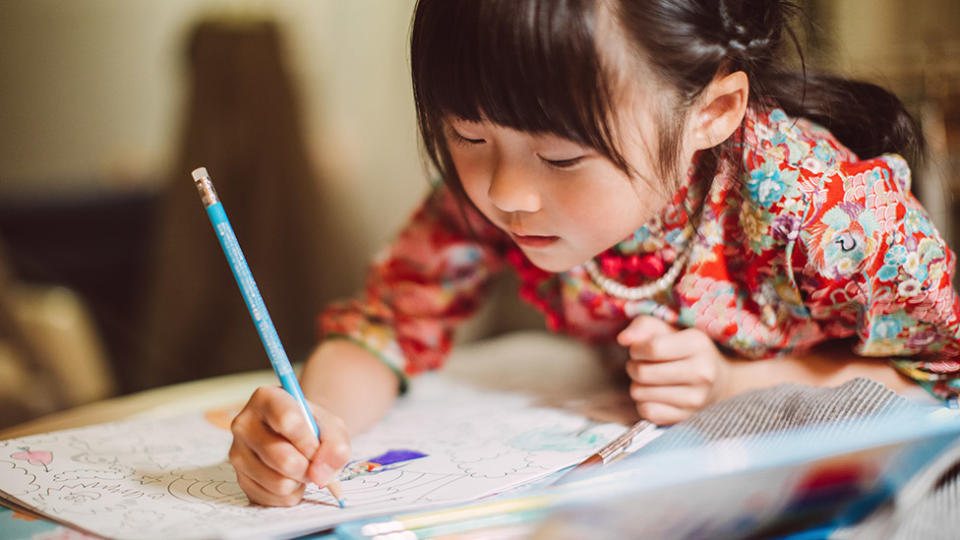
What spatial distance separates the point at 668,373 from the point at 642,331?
27 mm

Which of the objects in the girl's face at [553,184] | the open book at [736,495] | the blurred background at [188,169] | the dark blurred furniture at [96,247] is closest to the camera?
the open book at [736,495]

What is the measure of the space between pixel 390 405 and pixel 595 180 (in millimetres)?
229

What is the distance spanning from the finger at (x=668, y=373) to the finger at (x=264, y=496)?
198 millimetres

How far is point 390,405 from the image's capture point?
539 millimetres

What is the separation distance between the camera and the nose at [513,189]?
389 mm

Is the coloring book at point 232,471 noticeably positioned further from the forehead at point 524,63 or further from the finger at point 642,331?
the forehead at point 524,63

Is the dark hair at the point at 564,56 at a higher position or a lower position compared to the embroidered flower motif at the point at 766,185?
higher

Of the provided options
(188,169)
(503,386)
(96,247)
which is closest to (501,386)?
(503,386)

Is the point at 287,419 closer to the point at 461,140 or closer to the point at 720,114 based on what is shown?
the point at 461,140

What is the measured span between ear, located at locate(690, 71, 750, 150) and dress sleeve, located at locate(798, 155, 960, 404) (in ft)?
0.21

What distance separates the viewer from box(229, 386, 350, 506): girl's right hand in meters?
0.36

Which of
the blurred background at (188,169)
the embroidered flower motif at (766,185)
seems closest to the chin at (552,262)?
the embroidered flower motif at (766,185)

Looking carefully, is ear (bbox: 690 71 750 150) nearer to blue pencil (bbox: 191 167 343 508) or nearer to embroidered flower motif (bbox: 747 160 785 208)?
embroidered flower motif (bbox: 747 160 785 208)

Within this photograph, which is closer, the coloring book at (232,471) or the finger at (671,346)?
the coloring book at (232,471)
